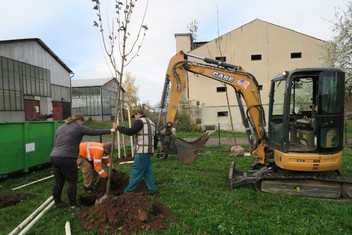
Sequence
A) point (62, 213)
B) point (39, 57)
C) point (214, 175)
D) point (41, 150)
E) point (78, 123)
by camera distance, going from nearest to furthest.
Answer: point (62, 213) < point (78, 123) < point (214, 175) < point (41, 150) < point (39, 57)

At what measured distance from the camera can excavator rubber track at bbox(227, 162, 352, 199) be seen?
6117 millimetres

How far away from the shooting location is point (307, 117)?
686 centimetres

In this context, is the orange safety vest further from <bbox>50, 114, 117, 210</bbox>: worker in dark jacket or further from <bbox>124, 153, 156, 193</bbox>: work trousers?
<bbox>50, 114, 117, 210</bbox>: worker in dark jacket

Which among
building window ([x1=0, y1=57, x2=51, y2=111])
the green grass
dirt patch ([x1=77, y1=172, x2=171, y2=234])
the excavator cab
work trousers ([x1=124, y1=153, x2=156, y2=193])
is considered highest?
building window ([x1=0, y1=57, x2=51, y2=111])

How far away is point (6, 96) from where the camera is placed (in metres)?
22.8

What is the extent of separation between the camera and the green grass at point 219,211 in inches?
171

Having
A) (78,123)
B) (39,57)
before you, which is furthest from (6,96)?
(78,123)

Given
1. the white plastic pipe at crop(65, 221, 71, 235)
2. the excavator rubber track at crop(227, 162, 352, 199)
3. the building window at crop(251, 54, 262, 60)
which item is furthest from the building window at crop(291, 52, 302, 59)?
the white plastic pipe at crop(65, 221, 71, 235)

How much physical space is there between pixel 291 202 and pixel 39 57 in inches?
1101

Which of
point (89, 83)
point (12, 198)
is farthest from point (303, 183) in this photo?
point (89, 83)

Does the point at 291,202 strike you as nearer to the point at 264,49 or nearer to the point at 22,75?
the point at 264,49

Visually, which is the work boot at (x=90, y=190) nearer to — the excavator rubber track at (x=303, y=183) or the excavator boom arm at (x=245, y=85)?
the excavator rubber track at (x=303, y=183)

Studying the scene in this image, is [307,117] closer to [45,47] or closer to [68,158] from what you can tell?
[68,158]

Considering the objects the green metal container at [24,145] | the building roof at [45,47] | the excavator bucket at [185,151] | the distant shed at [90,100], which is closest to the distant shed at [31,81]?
the building roof at [45,47]
